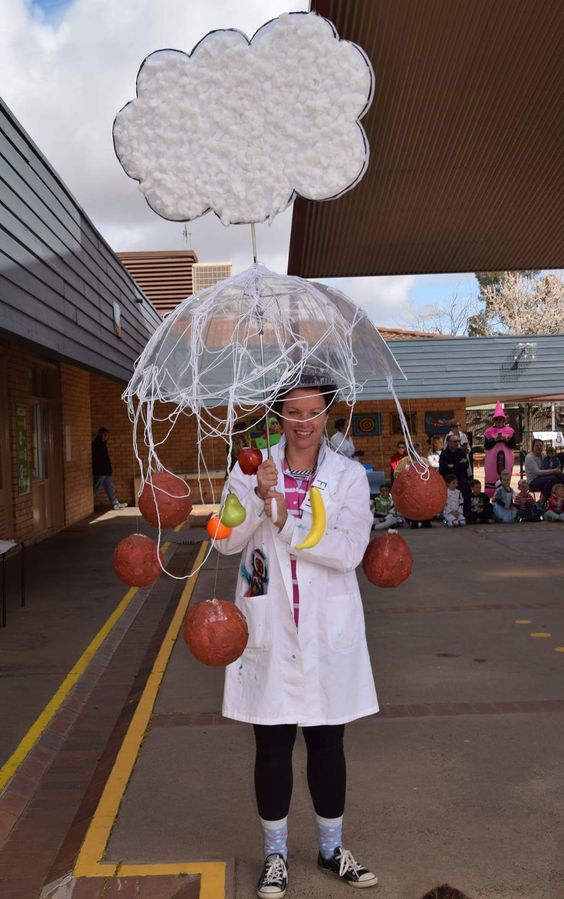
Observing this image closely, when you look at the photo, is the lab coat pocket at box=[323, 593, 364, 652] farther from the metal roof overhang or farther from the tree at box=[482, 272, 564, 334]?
the tree at box=[482, 272, 564, 334]

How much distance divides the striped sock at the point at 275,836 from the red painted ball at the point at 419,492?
3.89ft

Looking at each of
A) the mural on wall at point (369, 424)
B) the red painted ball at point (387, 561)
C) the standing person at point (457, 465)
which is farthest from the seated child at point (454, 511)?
the red painted ball at point (387, 561)

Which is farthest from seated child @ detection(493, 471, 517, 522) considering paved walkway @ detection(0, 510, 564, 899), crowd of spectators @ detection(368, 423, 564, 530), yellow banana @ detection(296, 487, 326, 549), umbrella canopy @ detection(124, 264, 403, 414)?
yellow banana @ detection(296, 487, 326, 549)

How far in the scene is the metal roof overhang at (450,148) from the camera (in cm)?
604

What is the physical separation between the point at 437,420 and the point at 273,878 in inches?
756

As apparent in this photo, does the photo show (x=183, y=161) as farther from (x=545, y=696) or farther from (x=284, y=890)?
(x=545, y=696)

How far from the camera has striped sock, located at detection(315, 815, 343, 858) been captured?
125 inches

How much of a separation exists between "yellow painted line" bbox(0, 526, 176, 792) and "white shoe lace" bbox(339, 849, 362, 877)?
1.97 metres

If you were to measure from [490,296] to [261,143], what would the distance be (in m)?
47.9

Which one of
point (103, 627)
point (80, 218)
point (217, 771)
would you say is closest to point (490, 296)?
point (80, 218)

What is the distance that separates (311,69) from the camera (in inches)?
133

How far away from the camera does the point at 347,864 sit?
3156mm

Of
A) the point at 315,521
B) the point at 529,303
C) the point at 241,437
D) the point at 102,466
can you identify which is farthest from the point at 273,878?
the point at 529,303

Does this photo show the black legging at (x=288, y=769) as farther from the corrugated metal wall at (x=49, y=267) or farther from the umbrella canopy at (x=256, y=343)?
the corrugated metal wall at (x=49, y=267)
